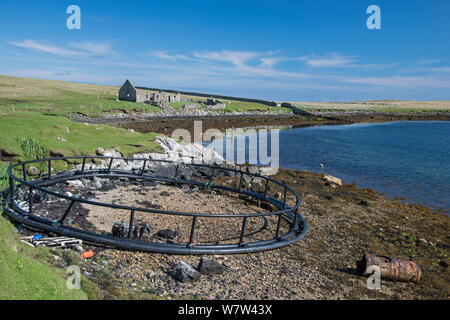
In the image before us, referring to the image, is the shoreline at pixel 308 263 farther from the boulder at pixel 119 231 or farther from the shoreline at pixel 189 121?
the shoreline at pixel 189 121

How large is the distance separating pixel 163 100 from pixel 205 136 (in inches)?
1331

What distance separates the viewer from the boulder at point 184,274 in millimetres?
7268

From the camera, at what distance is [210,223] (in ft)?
38.3

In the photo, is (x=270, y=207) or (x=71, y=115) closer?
(x=270, y=207)

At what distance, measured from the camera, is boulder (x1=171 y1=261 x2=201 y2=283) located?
727 centimetres

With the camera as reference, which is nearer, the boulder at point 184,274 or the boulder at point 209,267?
the boulder at point 184,274

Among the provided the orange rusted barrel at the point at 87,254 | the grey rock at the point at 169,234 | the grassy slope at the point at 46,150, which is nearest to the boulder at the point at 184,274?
the grassy slope at the point at 46,150

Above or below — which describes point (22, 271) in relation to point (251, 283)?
above

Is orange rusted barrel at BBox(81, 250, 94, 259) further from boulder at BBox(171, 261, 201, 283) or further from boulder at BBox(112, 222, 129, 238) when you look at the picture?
boulder at BBox(171, 261, 201, 283)

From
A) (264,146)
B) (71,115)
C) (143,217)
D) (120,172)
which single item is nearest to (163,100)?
(71,115)

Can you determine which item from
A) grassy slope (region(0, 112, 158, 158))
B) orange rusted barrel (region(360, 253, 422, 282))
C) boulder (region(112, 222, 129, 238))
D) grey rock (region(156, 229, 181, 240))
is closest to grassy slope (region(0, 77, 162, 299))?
grassy slope (region(0, 112, 158, 158))

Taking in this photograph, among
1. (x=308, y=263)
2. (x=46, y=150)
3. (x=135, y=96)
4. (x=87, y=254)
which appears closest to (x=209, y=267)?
(x=87, y=254)

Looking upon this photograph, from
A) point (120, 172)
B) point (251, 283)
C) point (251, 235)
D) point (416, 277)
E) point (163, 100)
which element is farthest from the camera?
point (163, 100)
